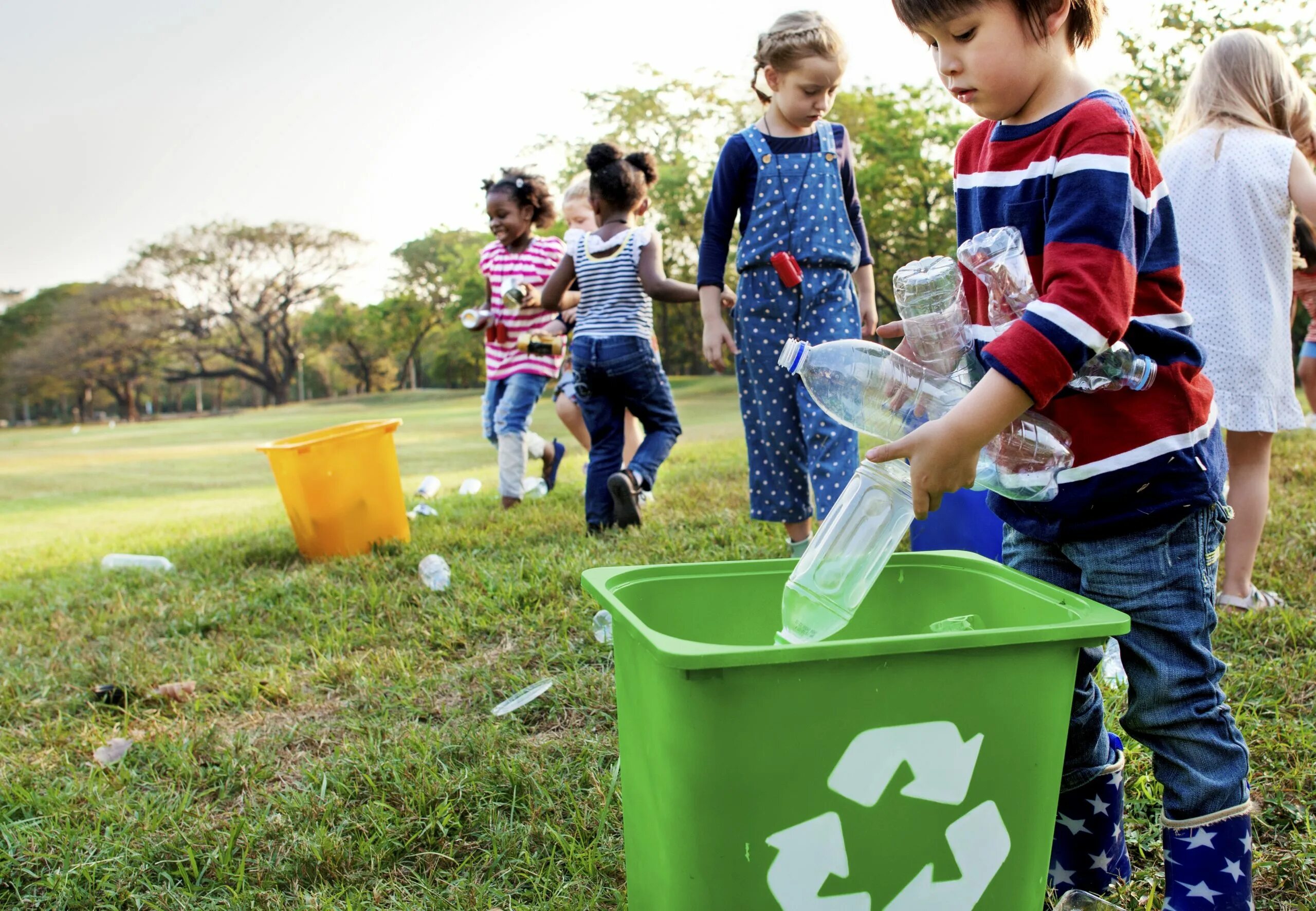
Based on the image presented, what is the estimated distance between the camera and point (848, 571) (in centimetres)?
132

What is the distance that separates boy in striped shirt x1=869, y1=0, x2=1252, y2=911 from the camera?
1.18m

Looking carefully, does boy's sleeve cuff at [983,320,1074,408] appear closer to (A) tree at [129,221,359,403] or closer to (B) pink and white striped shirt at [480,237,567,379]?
(B) pink and white striped shirt at [480,237,567,379]


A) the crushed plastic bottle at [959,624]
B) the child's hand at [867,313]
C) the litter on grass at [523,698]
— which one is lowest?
the litter on grass at [523,698]

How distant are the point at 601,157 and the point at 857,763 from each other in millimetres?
3234

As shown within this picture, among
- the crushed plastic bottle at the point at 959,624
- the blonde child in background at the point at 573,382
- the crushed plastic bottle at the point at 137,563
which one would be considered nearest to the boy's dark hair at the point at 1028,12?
the crushed plastic bottle at the point at 959,624

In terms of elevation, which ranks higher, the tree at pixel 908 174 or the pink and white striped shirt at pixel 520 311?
the tree at pixel 908 174

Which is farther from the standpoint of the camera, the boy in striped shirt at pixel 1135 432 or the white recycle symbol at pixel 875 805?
the boy in striped shirt at pixel 1135 432

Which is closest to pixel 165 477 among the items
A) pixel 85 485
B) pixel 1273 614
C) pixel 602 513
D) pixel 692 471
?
pixel 85 485

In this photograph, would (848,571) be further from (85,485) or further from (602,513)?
(85,485)

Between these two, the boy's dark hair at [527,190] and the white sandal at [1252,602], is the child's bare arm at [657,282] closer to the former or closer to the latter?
the boy's dark hair at [527,190]

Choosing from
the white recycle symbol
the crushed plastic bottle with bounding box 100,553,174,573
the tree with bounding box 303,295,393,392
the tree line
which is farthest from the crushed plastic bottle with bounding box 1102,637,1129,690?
the tree with bounding box 303,295,393,392

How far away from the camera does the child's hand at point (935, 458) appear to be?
1.07 meters

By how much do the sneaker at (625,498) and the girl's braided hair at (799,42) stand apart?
1587 mm

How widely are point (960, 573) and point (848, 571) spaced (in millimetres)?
164
